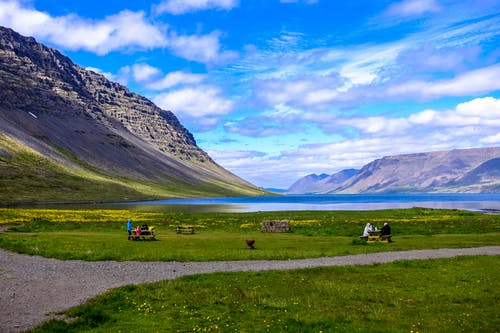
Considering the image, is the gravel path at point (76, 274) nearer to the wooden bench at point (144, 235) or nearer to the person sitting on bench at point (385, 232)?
the person sitting on bench at point (385, 232)

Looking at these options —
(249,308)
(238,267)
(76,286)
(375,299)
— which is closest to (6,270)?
(76,286)

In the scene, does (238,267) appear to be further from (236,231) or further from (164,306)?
(236,231)

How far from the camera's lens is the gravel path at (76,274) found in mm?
17969

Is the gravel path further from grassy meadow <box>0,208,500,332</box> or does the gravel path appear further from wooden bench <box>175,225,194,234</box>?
wooden bench <box>175,225,194,234</box>

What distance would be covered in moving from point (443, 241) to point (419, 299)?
26275 mm

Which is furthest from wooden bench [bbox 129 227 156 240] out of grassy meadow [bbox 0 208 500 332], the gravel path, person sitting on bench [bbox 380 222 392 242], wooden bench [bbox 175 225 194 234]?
person sitting on bench [bbox 380 222 392 242]

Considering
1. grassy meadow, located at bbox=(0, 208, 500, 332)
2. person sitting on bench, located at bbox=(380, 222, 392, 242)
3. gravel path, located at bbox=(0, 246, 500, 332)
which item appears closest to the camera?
grassy meadow, located at bbox=(0, 208, 500, 332)

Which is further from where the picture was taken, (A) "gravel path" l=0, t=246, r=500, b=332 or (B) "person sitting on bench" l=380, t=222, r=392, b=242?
(B) "person sitting on bench" l=380, t=222, r=392, b=242

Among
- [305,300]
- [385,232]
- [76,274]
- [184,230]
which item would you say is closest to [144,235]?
[184,230]

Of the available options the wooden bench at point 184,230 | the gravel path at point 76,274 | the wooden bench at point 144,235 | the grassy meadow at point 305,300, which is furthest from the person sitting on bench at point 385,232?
the wooden bench at point 144,235

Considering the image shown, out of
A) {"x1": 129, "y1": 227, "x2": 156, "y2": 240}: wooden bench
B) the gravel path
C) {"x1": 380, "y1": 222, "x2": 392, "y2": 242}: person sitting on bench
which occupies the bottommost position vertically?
the gravel path

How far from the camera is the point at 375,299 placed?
19.4 meters

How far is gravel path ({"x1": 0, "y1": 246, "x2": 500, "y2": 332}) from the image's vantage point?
707 inches

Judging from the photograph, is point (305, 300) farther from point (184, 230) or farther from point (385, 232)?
point (184, 230)
